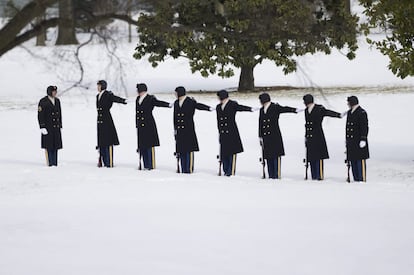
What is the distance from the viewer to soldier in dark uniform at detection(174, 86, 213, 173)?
1571 cm

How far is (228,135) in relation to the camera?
50.9ft

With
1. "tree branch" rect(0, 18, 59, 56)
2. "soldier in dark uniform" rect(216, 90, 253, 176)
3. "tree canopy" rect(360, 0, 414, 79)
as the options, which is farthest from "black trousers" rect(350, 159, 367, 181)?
"tree branch" rect(0, 18, 59, 56)

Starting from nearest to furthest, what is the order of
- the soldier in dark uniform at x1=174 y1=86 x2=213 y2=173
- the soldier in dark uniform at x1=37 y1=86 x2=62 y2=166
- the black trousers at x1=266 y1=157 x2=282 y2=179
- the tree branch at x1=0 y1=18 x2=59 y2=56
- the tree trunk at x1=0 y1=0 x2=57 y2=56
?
the tree trunk at x1=0 y1=0 x2=57 y2=56, the tree branch at x1=0 y1=18 x2=59 y2=56, the black trousers at x1=266 y1=157 x2=282 y2=179, the soldier in dark uniform at x1=174 y1=86 x2=213 y2=173, the soldier in dark uniform at x1=37 y1=86 x2=62 y2=166

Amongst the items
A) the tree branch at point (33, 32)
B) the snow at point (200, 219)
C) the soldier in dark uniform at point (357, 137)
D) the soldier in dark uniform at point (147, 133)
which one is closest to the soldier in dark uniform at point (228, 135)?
the snow at point (200, 219)

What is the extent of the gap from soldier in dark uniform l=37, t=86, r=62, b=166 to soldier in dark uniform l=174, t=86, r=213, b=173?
2138 mm

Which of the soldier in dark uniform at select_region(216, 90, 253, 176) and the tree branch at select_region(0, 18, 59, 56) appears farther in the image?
the soldier in dark uniform at select_region(216, 90, 253, 176)

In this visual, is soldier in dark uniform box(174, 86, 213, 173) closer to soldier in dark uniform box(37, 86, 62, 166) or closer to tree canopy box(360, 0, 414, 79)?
soldier in dark uniform box(37, 86, 62, 166)

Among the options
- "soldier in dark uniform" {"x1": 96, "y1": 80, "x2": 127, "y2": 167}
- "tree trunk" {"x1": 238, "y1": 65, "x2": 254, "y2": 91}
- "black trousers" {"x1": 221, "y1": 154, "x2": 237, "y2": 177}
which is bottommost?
"black trousers" {"x1": 221, "y1": 154, "x2": 237, "y2": 177}

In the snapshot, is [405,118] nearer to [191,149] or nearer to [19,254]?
[191,149]

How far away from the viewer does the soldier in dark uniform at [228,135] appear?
1546 cm

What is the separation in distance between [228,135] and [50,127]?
125 inches

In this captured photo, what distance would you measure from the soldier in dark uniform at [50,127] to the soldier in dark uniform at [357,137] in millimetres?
5043

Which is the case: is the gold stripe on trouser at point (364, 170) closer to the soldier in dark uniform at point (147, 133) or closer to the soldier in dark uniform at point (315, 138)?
the soldier in dark uniform at point (315, 138)

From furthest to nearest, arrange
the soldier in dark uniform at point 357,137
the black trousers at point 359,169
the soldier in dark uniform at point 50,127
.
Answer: the soldier in dark uniform at point 50,127 < the black trousers at point 359,169 < the soldier in dark uniform at point 357,137
